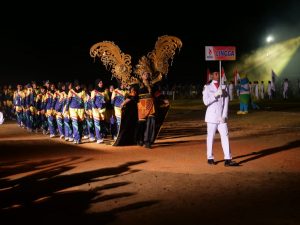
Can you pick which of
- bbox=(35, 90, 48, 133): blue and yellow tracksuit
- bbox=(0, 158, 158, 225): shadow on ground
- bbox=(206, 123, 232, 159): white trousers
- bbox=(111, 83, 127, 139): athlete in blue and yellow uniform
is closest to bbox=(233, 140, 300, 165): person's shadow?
bbox=(206, 123, 232, 159): white trousers

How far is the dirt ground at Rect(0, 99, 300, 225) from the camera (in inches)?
243

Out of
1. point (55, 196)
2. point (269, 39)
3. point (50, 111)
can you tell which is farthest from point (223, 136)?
point (269, 39)

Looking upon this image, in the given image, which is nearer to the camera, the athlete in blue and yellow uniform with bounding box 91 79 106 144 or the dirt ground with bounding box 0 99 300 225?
the dirt ground with bounding box 0 99 300 225

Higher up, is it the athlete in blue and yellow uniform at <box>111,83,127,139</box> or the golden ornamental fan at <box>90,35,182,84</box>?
the golden ornamental fan at <box>90,35,182,84</box>

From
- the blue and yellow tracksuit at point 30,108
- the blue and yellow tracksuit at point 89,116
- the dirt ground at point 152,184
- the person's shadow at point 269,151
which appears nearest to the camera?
the dirt ground at point 152,184

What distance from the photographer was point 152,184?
8156 mm

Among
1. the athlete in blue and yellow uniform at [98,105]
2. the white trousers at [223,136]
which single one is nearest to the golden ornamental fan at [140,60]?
the athlete in blue and yellow uniform at [98,105]

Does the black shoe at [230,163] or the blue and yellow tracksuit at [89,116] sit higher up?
the blue and yellow tracksuit at [89,116]

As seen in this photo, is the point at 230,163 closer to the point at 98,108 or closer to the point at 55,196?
the point at 55,196

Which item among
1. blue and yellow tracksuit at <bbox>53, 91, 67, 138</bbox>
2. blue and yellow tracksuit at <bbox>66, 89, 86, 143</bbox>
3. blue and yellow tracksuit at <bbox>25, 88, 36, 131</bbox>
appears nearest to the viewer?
blue and yellow tracksuit at <bbox>66, 89, 86, 143</bbox>

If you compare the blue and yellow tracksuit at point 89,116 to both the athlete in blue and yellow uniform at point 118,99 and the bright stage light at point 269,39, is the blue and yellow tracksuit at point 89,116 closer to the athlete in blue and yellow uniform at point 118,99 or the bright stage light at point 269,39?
the athlete in blue and yellow uniform at point 118,99

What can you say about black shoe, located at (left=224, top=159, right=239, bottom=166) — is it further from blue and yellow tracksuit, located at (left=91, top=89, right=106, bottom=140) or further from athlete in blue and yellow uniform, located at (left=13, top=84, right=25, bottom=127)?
athlete in blue and yellow uniform, located at (left=13, top=84, right=25, bottom=127)

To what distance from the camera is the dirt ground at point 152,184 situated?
20.3 feet

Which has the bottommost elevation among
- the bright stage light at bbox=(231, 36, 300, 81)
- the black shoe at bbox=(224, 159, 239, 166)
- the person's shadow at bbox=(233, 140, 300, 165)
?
the person's shadow at bbox=(233, 140, 300, 165)
